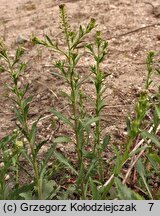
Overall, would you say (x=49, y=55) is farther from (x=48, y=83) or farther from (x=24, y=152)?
(x=24, y=152)

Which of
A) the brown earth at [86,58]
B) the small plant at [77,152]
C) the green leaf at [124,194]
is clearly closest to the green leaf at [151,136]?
the small plant at [77,152]

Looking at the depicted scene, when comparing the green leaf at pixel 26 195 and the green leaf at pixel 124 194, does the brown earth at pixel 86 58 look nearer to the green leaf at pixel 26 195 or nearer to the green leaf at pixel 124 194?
the green leaf at pixel 26 195

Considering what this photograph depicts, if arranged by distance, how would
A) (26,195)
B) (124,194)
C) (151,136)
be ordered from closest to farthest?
(124,194) → (151,136) → (26,195)

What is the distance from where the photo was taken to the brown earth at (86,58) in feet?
10.7

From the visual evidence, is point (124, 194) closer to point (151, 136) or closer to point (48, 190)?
point (151, 136)

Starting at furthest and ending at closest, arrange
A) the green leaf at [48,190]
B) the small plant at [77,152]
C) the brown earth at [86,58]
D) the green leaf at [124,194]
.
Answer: the brown earth at [86,58] < the green leaf at [48,190] < the small plant at [77,152] < the green leaf at [124,194]

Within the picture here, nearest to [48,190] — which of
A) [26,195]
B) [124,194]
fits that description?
[26,195]

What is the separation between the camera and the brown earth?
3.25 m

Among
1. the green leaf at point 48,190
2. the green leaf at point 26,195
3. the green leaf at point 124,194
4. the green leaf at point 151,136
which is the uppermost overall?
the green leaf at point 151,136

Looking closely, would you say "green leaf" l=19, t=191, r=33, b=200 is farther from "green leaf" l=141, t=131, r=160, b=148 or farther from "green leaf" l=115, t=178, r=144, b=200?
"green leaf" l=141, t=131, r=160, b=148

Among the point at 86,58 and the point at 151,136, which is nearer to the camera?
the point at 151,136

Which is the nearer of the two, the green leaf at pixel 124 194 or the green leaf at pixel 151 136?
the green leaf at pixel 124 194

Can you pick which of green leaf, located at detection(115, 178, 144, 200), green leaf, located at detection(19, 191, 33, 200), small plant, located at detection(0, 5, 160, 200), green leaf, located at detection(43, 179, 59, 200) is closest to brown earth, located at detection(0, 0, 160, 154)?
small plant, located at detection(0, 5, 160, 200)

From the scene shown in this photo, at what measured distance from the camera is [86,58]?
13.3ft
